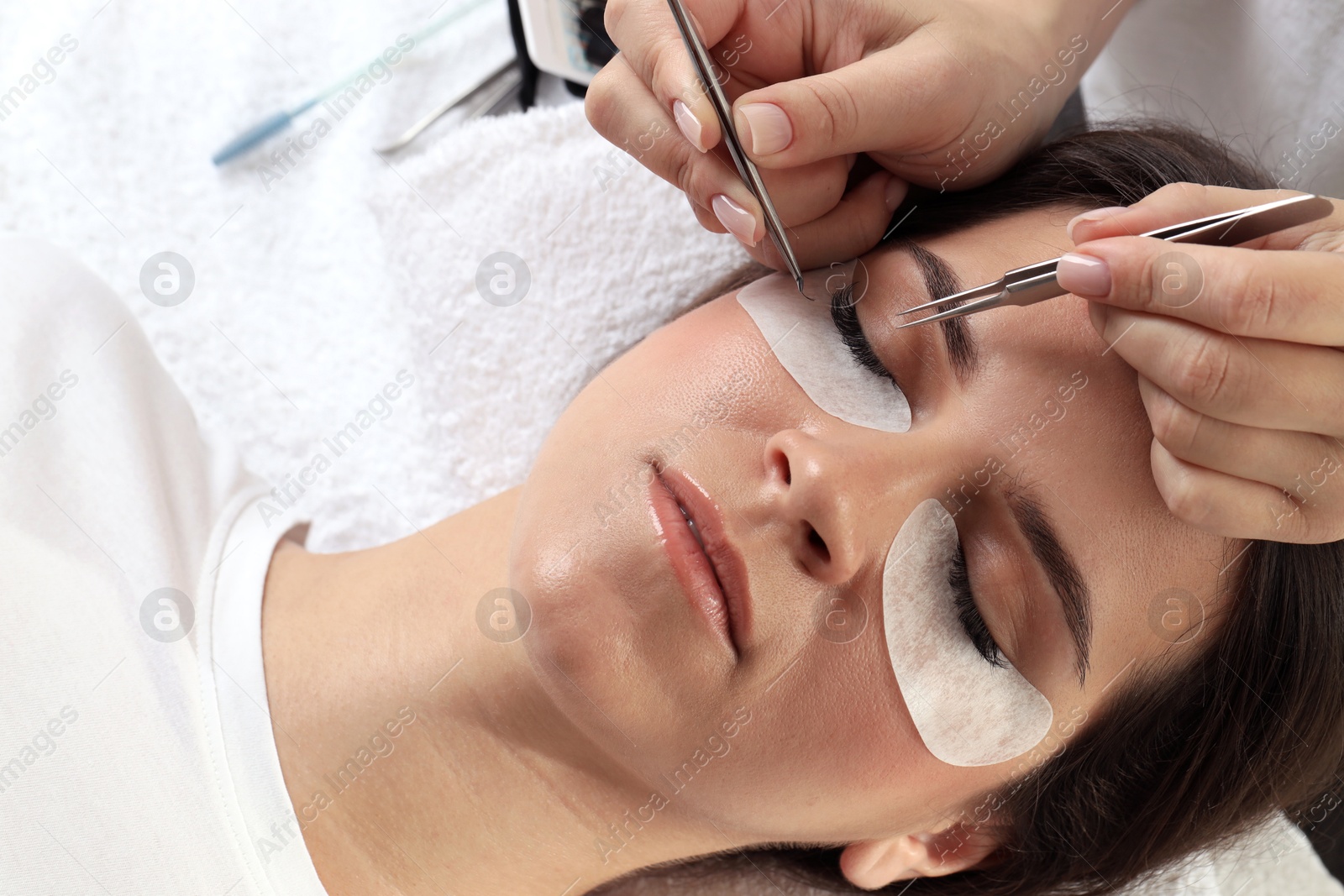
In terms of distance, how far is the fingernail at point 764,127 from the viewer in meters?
0.74

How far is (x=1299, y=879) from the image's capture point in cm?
135

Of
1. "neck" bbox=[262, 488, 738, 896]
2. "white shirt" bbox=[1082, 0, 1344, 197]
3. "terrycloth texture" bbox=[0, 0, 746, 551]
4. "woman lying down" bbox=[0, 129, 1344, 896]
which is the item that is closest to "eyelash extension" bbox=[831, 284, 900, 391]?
"woman lying down" bbox=[0, 129, 1344, 896]

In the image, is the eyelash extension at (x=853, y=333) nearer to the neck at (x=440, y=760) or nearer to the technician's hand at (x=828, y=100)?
the technician's hand at (x=828, y=100)

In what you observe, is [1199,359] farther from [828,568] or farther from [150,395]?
[150,395]

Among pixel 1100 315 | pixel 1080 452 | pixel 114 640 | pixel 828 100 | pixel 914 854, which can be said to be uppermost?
pixel 828 100

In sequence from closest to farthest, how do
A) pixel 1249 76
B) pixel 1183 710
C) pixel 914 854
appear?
pixel 1183 710
pixel 914 854
pixel 1249 76

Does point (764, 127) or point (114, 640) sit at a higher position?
point (764, 127)

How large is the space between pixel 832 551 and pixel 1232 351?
0.34 meters

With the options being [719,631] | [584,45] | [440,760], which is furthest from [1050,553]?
[584,45]

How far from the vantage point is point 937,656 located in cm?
81

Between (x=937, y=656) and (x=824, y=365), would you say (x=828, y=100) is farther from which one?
(x=937, y=656)

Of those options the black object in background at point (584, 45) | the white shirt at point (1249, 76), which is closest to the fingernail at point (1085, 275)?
the white shirt at point (1249, 76)

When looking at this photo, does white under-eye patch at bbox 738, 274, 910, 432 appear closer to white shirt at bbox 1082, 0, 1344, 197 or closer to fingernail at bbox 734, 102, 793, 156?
fingernail at bbox 734, 102, 793, 156

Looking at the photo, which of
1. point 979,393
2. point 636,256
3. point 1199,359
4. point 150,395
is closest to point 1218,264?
point 1199,359
